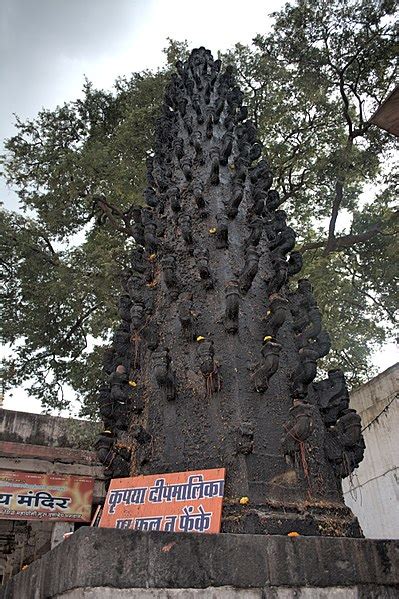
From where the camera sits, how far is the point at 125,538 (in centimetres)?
267

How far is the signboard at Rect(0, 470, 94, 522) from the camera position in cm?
994

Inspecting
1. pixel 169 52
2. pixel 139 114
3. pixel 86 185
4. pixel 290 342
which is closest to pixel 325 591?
pixel 290 342

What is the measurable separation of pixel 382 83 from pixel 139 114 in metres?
6.22

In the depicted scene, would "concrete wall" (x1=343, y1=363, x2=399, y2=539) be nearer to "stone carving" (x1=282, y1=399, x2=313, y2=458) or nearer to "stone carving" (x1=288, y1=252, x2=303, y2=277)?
"stone carving" (x1=288, y1=252, x2=303, y2=277)

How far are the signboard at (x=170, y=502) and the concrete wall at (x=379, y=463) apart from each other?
6551 millimetres

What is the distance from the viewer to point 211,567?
2.77 meters

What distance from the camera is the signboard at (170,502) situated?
3.61 m

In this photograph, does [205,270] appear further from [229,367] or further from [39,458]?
[39,458]

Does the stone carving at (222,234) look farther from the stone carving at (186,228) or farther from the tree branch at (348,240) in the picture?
the tree branch at (348,240)

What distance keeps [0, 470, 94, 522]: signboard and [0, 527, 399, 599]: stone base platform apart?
7487 mm

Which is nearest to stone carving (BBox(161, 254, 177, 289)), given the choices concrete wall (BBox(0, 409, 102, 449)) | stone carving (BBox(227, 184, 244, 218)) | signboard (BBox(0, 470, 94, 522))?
stone carving (BBox(227, 184, 244, 218))

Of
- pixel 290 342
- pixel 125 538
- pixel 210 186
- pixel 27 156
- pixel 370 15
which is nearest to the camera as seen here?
pixel 125 538

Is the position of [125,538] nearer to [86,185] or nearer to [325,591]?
[325,591]

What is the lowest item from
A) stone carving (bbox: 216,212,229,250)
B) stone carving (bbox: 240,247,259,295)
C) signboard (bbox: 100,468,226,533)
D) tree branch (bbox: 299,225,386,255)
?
signboard (bbox: 100,468,226,533)
